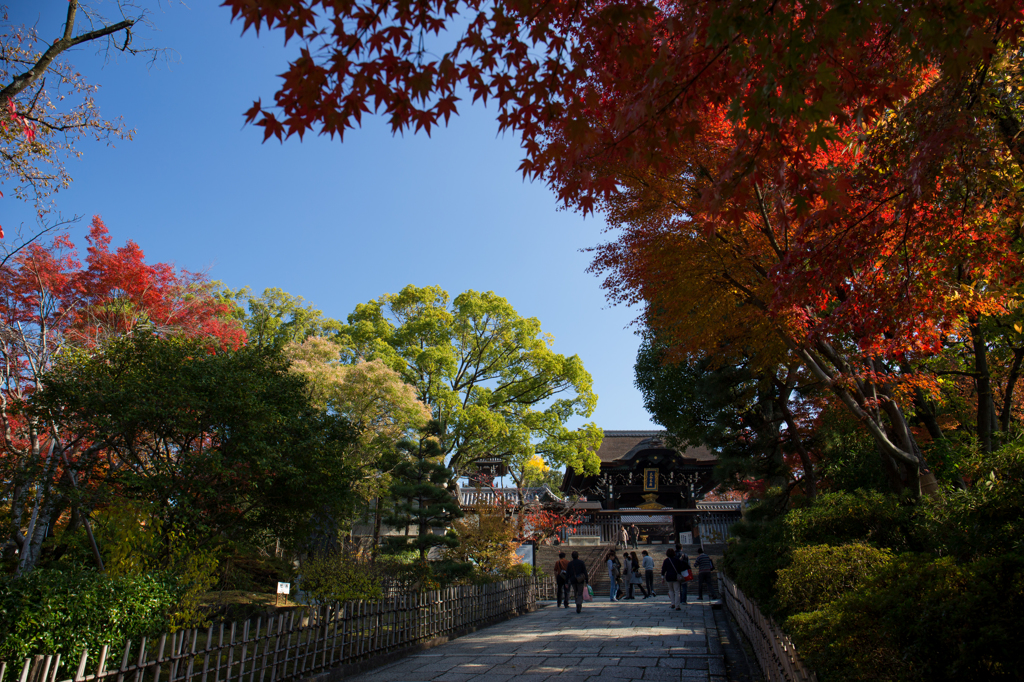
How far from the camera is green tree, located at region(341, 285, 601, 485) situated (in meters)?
20.8

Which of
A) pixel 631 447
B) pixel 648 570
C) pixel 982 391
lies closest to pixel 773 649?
pixel 982 391

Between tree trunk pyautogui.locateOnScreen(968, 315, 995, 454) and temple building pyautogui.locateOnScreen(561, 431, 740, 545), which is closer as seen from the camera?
tree trunk pyautogui.locateOnScreen(968, 315, 995, 454)

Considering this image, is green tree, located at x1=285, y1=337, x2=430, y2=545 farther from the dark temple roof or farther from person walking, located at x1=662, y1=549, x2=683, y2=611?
the dark temple roof

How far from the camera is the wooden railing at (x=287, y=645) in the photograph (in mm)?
4520

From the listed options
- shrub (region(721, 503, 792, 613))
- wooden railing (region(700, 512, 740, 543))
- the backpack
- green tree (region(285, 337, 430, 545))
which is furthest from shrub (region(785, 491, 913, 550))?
wooden railing (region(700, 512, 740, 543))

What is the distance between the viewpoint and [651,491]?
2834 cm

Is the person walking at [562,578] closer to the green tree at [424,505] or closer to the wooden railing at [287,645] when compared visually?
the green tree at [424,505]

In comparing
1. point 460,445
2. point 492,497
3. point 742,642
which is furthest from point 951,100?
point 492,497

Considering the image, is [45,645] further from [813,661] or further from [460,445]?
[460,445]

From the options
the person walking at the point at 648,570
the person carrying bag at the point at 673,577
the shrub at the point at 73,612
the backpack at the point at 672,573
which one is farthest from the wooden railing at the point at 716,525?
the shrub at the point at 73,612

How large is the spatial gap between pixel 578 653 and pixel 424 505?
334 inches

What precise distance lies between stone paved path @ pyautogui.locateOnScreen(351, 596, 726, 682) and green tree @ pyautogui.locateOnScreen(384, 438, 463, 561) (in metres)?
3.45

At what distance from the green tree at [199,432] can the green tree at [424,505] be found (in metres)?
4.35

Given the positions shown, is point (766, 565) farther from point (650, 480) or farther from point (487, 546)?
point (650, 480)
